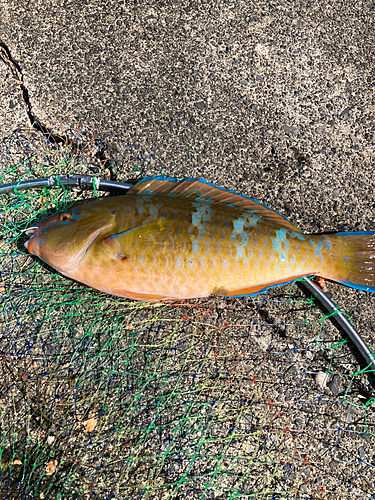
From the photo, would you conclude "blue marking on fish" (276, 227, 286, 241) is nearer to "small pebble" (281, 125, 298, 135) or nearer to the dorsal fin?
the dorsal fin

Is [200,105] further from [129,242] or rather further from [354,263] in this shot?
[354,263]

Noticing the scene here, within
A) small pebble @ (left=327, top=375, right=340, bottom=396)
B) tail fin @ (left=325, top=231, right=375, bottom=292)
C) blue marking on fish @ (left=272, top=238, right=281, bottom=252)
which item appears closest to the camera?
blue marking on fish @ (left=272, top=238, right=281, bottom=252)

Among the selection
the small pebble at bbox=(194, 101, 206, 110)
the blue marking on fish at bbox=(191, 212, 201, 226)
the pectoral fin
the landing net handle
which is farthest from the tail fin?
the small pebble at bbox=(194, 101, 206, 110)

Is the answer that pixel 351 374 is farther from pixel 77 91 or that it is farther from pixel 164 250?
pixel 77 91

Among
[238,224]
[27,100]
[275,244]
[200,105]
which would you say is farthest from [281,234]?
[27,100]

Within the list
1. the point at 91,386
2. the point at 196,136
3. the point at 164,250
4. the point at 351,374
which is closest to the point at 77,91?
the point at 196,136

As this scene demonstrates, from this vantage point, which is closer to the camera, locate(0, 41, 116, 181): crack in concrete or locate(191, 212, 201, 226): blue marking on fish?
locate(191, 212, 201, 226): blue marking on fish
